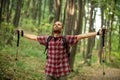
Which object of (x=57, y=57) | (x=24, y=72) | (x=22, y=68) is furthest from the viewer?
(x=22, y=68)

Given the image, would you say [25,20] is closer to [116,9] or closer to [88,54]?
[88,54]

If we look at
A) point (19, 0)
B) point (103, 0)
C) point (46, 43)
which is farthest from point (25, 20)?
point (46, 43)

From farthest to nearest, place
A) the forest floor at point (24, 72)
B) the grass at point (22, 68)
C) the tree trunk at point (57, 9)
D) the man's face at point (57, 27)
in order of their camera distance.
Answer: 1. the tree trunk at point (57, 9)
2. the grass at point (22, 68)
3. the forest floor at point (24, 72)
4. the man's face at point (57, 27)

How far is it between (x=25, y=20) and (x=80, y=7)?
22403mm

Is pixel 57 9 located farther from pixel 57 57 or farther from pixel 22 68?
pixel 57 57

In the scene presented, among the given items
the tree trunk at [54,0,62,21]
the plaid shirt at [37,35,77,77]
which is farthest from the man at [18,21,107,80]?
the tree trunk at [54,0,62,21]

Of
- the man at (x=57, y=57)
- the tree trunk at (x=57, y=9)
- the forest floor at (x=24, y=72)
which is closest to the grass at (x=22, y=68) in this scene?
the forest floor at (x=24, y=72)

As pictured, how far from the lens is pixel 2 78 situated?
28.3 ft

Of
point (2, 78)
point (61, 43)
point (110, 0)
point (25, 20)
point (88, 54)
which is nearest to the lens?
point (61, 43)

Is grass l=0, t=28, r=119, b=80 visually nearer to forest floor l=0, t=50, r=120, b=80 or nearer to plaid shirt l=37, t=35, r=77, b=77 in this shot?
forest floor l=0, t=50, r=120, b=80

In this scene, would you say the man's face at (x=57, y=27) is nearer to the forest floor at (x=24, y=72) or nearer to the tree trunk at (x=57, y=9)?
the forest floor at (x=24, y=72)

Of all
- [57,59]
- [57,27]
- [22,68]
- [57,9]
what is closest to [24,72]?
[22,68]

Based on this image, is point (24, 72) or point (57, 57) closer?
point (57, 57)

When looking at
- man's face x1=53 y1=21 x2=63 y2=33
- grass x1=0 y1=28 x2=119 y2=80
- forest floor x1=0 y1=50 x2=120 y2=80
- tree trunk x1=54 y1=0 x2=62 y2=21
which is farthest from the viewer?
tree trunk x1=54 y1=0 x2=62 y2=21
